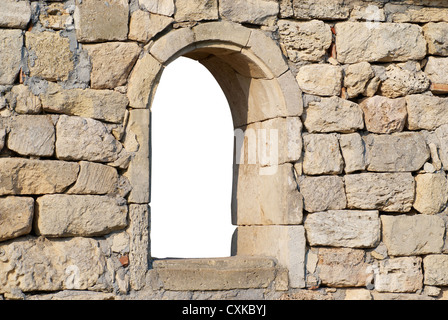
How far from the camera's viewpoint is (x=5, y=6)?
5.54 meters

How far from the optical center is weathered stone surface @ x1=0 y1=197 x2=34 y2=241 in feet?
17.7

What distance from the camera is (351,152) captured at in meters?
6.36

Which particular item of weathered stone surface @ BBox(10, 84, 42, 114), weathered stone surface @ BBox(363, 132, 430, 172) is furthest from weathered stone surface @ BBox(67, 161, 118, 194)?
weathered stone surface @ BBox(363, 132, 430, 172)

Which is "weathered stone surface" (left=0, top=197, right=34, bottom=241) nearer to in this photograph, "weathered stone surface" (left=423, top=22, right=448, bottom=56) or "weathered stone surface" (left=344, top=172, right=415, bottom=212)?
"weathered stone surface" (left=344, top=172, right=415, bottom=212)

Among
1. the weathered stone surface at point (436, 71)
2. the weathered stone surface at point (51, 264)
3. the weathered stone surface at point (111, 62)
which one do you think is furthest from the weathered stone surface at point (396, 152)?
the weathered stone surface at point (51, 264)

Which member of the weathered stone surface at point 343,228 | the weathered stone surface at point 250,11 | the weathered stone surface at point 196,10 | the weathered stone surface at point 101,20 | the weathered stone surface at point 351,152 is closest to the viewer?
the weathered stone surface at point 101,20

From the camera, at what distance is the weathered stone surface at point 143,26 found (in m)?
5.89

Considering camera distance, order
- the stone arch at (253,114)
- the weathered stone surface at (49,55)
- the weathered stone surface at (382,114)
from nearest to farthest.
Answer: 1. the weathered stone surface at (49,55)
2. the stone arch at (253,114)
3. the weathered stone surface at (382,114)

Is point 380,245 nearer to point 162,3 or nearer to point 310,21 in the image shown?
point 310,21

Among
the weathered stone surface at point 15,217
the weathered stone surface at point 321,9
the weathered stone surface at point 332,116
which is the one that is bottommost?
the weathered stone surface at point 15,217

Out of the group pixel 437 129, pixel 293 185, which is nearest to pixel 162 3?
pixel 293 185

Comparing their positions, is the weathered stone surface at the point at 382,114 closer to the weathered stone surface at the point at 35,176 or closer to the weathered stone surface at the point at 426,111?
the weathered stone surface at the point at 426,111

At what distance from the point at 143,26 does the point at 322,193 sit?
205 cm

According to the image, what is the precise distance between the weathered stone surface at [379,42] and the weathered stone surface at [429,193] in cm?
109
